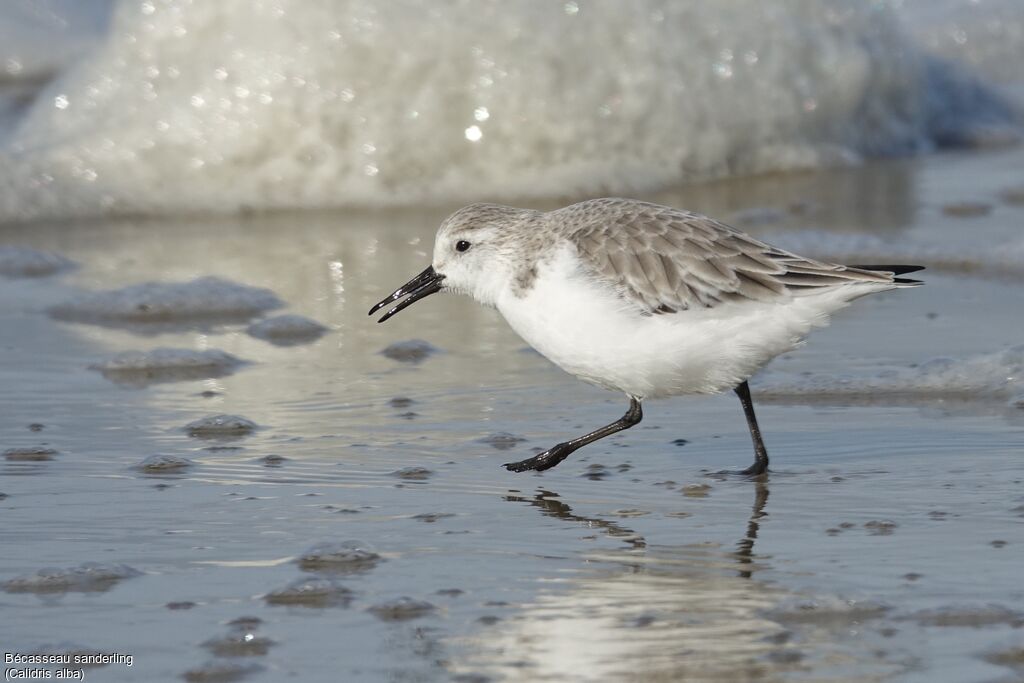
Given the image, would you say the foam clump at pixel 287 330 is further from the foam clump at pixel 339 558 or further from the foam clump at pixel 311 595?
the foam clump at pixel 311 595

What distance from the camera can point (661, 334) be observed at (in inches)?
161

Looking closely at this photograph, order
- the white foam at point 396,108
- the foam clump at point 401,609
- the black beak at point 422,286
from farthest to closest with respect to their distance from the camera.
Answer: the white foam at point 396,108 < the black beak at point 422,286 < the foam clump at point 401,609

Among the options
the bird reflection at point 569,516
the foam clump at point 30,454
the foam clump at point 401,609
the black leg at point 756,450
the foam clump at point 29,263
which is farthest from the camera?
the foam clump at point 29,263

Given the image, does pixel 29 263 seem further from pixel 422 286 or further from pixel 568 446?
pixel 568 446

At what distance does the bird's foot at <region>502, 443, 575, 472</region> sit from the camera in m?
4.34

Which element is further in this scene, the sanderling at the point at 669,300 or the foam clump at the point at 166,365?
the foam clump at the point at 166,365

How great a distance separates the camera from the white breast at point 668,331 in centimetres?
409

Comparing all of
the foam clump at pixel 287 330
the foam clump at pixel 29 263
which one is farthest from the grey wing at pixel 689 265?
the foam clump at pixel 29 263

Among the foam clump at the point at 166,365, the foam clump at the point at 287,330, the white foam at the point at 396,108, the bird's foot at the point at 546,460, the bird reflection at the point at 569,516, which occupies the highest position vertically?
the white foam at the point at 396,108

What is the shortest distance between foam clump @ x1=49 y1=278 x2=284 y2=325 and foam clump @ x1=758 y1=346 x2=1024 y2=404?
2224mm

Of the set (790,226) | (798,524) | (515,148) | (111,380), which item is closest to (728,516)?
(798,524)

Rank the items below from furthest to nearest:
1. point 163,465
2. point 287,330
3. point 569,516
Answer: point 287,330
point 163,465
point 569,516

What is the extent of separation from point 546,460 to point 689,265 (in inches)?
25.4

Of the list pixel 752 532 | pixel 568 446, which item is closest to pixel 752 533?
pixel 752 532
